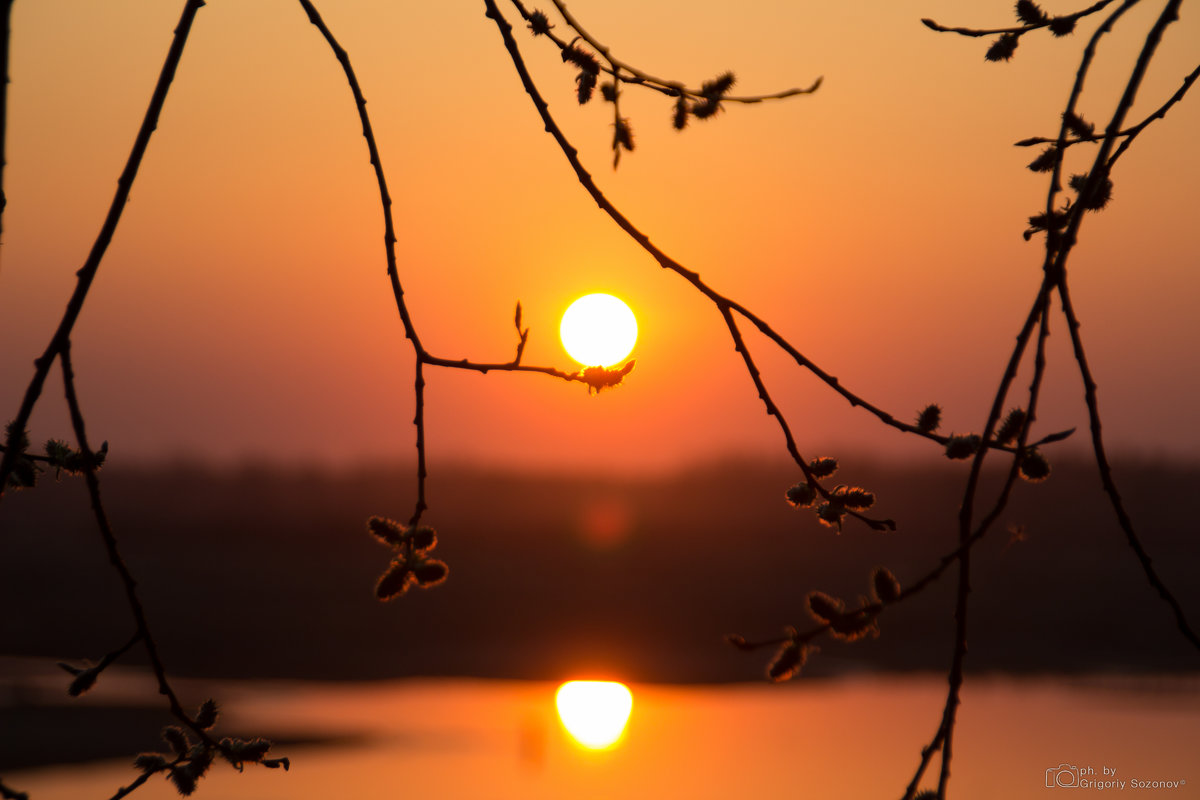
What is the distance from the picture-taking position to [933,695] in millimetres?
15289

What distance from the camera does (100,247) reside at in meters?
1.66

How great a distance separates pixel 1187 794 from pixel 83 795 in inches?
392

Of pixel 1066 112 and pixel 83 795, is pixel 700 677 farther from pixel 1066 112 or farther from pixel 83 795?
pixel 1066 112

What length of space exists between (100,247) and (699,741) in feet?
39.1

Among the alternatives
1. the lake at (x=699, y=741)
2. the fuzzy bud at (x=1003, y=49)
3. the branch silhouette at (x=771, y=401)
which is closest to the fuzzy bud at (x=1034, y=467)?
the branch silhouette at (x=771, y=401)

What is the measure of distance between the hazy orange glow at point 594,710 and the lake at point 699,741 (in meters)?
0.19

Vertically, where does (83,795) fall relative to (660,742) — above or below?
below

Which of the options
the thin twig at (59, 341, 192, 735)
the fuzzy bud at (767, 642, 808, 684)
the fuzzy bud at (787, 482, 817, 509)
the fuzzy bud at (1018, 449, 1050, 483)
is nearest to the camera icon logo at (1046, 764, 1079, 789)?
the fuzzy bud at (787, 482, 817, 509)

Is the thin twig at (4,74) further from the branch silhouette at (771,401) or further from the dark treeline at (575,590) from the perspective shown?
the dark treeline at (575,590)

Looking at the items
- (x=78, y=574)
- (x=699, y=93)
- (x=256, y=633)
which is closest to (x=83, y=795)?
(x=256, y=633)

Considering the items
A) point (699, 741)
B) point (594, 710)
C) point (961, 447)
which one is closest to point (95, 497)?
point (961, 447)

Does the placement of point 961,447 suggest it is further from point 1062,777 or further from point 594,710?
point 594,710

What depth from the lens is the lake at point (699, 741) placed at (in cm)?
1102

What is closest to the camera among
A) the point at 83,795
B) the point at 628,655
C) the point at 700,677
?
the point at 83,795
